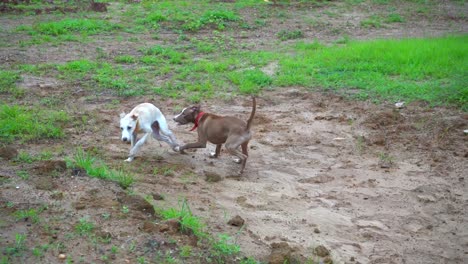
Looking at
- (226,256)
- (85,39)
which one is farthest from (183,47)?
(226,256)

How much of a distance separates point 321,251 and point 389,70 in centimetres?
692

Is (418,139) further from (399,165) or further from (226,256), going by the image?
(226,256)

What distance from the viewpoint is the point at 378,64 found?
42.0ft

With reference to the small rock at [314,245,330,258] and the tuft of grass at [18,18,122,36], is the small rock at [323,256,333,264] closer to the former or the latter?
the small rock at [314,245,330,258]

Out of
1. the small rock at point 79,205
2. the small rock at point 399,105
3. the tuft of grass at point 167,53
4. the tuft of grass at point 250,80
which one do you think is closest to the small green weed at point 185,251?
the small rock at point 79,205

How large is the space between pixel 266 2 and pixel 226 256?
15.3m

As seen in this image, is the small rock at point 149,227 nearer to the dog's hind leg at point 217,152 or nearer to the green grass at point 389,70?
the dog's hind leg at point 217,152

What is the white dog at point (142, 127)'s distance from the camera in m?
8.41

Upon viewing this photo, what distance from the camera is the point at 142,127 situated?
862 cm

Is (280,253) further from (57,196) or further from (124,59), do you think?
(124,59)

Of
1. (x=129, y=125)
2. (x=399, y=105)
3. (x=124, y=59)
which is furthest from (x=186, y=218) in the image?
(x=124, y=59)

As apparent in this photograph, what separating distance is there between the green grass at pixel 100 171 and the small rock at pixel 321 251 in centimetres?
230

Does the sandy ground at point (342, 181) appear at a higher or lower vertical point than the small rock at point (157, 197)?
lower

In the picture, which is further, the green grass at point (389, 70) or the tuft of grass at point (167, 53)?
the tuft of grass at point (167, 53)
